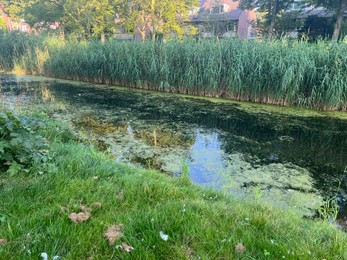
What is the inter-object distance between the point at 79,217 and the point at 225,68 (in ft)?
18.4

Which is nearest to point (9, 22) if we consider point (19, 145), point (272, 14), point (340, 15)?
point (272, 14)

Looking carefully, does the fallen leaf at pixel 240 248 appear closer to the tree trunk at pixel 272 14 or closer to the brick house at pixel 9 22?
the tree trunk at pixel 272 14

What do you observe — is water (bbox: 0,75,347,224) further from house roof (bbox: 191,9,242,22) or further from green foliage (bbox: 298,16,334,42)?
house roof (bbox: 191,9,242,22)

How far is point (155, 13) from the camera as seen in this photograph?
12555 mm

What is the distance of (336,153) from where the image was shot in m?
3.88

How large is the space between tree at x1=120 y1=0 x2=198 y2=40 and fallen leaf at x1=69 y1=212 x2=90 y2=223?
11.3 metres

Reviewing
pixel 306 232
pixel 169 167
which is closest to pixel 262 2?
pixel 169 167

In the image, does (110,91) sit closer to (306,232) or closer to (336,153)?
(336,153)

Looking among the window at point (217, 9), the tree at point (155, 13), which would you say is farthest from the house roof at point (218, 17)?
the tree at point (155, 13)

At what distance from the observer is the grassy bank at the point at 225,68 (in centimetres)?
579

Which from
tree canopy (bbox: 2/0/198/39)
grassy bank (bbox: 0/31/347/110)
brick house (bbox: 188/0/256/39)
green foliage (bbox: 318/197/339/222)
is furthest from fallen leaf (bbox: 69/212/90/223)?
brick house (bbox: 188/0/256/39)

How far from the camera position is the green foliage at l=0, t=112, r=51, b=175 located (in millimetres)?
1924

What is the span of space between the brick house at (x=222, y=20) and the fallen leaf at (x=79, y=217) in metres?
19.3

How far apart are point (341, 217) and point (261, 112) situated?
3.54 m
